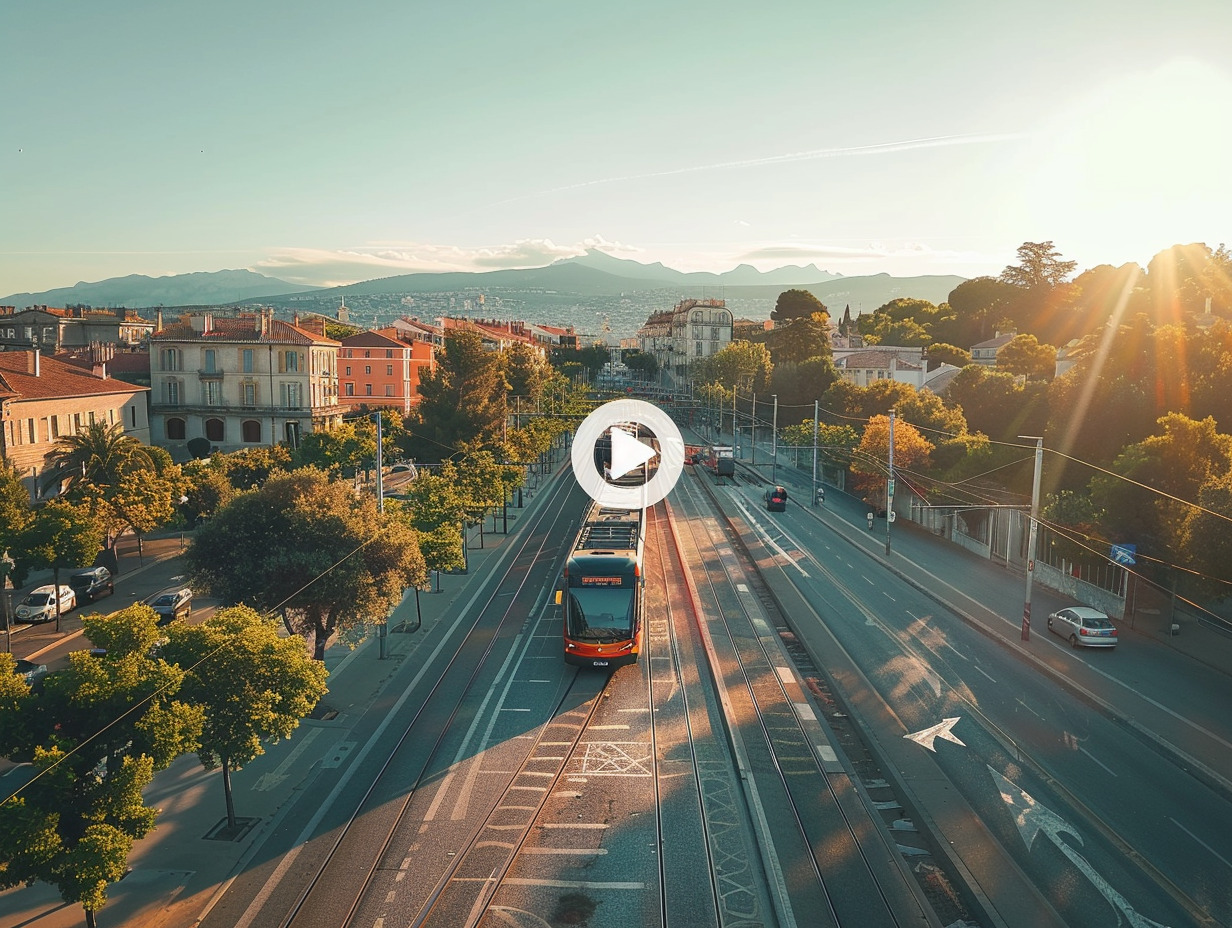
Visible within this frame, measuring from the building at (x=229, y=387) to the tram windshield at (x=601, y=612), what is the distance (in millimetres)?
48675

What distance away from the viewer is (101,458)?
142 ft

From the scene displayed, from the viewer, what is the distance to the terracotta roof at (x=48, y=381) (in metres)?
49.0

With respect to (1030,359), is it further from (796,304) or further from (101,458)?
(101,458)

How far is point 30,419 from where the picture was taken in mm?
48062

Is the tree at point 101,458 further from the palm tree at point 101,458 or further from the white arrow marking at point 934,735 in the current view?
the white arrow marking at point 934,735

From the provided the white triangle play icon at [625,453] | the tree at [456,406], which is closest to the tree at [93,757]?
the white triangle play icon at [625,453]

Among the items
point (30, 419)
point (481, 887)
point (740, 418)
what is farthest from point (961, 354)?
point (481, 887)

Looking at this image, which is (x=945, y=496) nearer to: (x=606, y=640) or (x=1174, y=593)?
(x=1174, y=593)

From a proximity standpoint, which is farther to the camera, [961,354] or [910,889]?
[961,354]

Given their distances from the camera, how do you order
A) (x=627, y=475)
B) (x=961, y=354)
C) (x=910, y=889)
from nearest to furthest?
(x=910, y=889) < (x=627, y=475) < (x=961, y=354)

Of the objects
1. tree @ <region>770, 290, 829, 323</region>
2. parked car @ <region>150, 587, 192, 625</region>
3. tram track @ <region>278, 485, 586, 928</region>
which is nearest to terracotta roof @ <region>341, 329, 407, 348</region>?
parked car @ <region>150, 587, 192, 625</region>

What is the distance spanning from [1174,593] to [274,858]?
106ft

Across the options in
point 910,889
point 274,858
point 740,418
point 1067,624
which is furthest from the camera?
point 740,418

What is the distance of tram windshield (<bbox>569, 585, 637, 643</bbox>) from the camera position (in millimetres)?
25891
